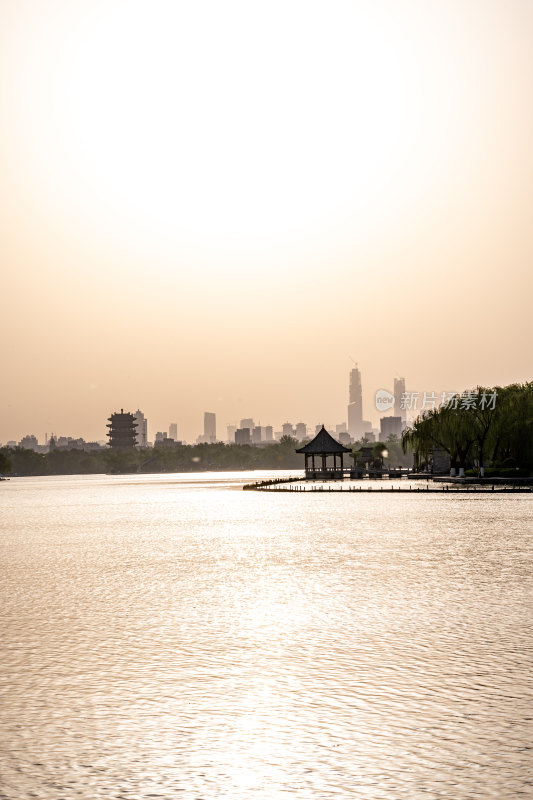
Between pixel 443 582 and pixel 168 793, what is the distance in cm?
1174

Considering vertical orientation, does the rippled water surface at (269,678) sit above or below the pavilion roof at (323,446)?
below

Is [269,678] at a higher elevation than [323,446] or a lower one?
lower

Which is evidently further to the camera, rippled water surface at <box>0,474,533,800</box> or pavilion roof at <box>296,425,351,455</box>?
pavilion roof at <box>296,425,351,455</box>

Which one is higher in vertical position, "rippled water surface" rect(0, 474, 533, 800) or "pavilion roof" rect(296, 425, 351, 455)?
"pavilion roof" rect(296, 425, 351, 455)

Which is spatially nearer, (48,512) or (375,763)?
(375,763)

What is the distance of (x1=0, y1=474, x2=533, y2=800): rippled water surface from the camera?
6.61 metres

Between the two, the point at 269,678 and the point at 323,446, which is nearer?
the point at 269,678

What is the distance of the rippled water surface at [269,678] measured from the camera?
661 cm

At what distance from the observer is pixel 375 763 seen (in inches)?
269

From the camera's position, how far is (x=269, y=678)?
9.67 metres

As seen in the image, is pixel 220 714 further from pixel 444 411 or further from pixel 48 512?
pixel 444 411

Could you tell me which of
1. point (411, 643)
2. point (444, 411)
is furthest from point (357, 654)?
point (444, 411)

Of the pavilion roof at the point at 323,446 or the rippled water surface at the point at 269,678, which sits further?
the pavilion roof at the point at 323,446

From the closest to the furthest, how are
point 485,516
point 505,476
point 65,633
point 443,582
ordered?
point 65,633, point 443,582, point 485,516, point 505,476
